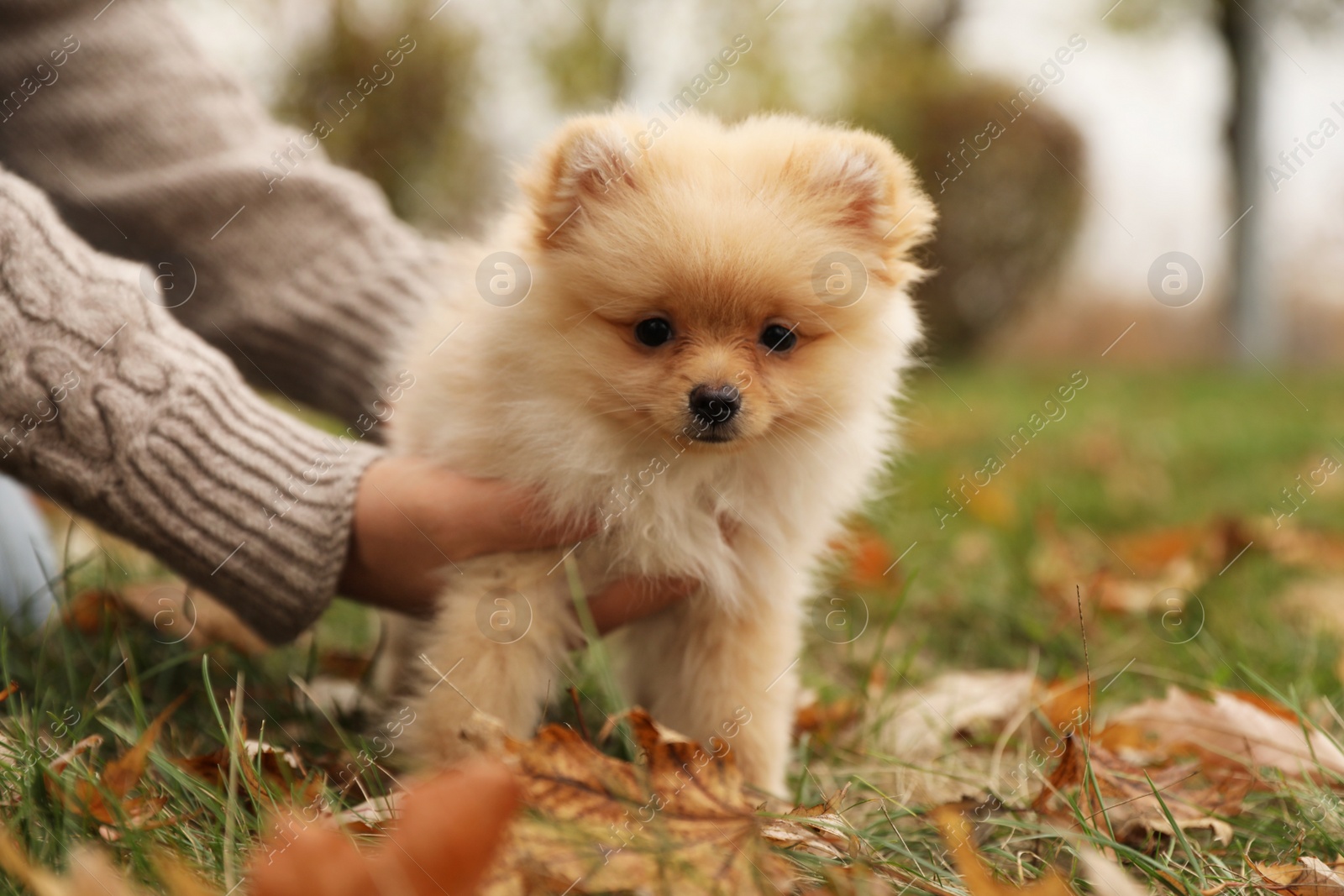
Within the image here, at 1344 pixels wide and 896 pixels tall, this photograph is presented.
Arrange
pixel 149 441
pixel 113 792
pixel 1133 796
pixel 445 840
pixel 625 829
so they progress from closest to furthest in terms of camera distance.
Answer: pixel 445 840 < pixel 625 829 < pixel 113 792 < pixel 1133 796 < pixel 149 441

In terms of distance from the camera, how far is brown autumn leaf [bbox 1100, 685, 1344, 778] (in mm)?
1737

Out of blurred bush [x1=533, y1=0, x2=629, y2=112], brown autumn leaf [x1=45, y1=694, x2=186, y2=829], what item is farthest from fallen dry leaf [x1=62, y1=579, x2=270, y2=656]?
blurred bush [x1=533, y1=0, x2=629, y2=112]

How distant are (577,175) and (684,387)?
0.47 m

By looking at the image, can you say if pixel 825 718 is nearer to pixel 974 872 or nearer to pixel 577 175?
pixel 974 872

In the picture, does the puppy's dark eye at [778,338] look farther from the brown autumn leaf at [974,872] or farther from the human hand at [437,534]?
the brown autumn leaf at [974,872]

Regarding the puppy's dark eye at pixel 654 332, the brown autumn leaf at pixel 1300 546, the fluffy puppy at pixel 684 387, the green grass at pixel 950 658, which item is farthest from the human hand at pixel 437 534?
the brown autumn leaf at pixel 1300 546

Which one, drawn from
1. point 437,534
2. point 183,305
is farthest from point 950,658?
point 183,305

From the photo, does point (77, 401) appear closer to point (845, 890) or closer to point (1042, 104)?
point (845, 890)

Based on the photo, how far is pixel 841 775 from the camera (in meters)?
1.93

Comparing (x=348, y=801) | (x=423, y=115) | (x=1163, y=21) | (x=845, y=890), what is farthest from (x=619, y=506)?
(x=1163, y=21)

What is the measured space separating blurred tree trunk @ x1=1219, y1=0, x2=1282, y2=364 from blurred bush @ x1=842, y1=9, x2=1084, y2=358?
193cm

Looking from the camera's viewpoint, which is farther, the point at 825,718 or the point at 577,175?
the point at 825,718

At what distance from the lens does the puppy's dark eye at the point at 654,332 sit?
68.2 inches

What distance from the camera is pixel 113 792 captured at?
1431 millimetres
